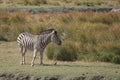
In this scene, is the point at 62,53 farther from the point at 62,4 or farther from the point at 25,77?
the point at 62,4

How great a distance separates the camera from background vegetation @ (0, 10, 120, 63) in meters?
20.7

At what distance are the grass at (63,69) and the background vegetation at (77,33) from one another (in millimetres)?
670

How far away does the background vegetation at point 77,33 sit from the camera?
20672 millimetres

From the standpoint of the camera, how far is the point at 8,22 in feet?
99.8

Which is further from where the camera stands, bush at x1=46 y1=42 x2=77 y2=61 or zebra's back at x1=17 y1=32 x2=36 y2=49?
bush at x1=46 y1=42 x2=77 y2=61

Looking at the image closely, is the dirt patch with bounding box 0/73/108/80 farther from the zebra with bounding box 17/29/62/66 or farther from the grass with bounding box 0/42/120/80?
the zebra with bounding box 17/29/62/66

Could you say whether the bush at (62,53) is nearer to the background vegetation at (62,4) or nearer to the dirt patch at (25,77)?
the dirt patch at (25,77)

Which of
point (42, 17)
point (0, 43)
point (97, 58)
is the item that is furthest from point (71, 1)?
point (97, 58)

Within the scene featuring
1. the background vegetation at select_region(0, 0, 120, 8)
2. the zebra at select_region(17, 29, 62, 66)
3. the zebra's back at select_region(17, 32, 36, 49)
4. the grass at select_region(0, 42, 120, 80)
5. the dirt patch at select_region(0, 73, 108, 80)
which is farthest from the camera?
the background vegetation at select_region(0, 0, 120, 8)

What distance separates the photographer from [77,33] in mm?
24000

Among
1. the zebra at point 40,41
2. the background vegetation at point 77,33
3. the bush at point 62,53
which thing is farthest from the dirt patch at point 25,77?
the bush at point 62,53

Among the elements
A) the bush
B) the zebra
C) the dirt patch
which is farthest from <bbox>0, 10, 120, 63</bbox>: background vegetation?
the dirt patch

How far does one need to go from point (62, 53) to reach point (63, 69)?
10.4 feet

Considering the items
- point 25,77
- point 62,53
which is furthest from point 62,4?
point 25,77
